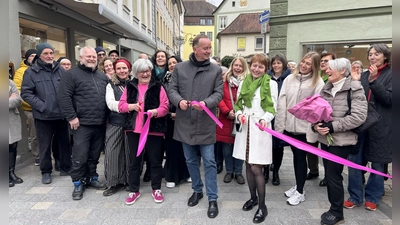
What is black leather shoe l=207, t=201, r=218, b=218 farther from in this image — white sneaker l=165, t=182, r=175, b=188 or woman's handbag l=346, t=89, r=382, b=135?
woman's handbag l=346, t=89, r=382, b=135

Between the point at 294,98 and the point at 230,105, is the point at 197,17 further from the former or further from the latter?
the point at 294,98

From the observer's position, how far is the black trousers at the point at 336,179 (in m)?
2.92

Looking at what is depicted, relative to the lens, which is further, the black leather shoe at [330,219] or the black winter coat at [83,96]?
the black winter coat at [83,96]

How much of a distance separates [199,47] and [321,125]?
1.60 meters

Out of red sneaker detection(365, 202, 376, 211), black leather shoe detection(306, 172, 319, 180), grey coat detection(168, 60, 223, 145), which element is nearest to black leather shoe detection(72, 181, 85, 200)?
grey coat detection(168, 60, 223, 145)

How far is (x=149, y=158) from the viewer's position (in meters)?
3.63

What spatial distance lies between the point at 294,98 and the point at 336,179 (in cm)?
111

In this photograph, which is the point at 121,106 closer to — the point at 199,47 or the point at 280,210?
the point at 199,47

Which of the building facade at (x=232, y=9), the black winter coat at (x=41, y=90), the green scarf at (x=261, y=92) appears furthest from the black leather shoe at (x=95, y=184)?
the building facade at (x=232, y=9)

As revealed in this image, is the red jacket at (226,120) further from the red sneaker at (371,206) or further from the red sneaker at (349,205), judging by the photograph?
the red sneaker at (371,206)

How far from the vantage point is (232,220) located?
314 centimetres

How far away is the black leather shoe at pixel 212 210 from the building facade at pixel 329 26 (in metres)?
6.83

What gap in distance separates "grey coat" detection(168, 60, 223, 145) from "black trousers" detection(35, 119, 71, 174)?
2.27 metres

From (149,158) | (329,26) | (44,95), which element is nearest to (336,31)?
(329,26)
